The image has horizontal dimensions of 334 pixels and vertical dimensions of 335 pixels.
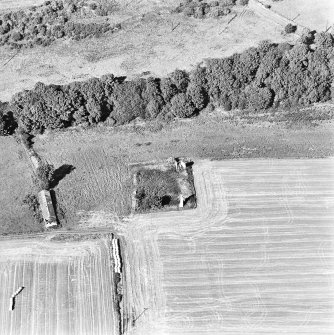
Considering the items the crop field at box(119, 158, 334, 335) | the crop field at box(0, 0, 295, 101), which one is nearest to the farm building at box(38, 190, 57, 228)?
the crop field at box(119, 158, 334, 335)

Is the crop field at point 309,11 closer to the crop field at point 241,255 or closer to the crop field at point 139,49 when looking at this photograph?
the crop field at point 139,49

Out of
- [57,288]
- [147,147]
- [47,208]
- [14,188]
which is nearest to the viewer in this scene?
[57,288]

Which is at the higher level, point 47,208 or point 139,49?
point 139,49

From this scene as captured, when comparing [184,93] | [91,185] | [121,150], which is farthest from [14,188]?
[184,93]

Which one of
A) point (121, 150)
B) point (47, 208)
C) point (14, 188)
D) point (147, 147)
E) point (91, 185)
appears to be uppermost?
point (121, 150)

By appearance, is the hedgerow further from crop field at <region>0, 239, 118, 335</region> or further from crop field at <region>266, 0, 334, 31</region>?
crop field at <region>0, 239, 118, 335</region>

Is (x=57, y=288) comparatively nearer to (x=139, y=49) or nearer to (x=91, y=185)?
(x=91, y=185)

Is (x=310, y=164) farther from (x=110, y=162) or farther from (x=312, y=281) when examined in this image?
(x=110, y=162)

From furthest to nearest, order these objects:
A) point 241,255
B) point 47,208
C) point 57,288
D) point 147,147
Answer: point 147,147 < point 47,208 < point 241,255 < point 57,288
